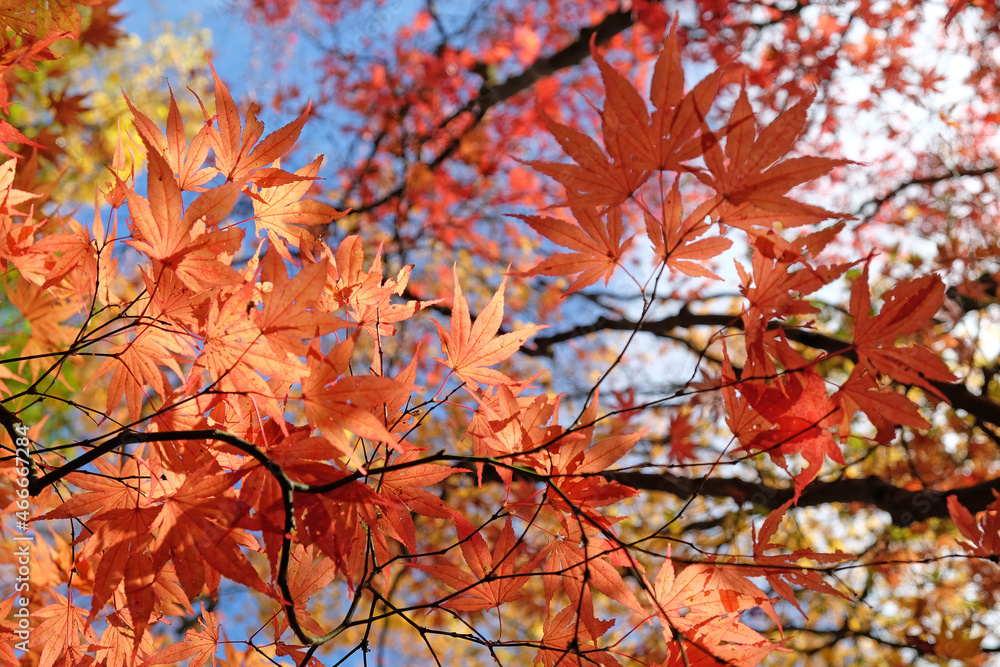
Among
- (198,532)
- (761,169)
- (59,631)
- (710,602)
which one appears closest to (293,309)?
(198,532)

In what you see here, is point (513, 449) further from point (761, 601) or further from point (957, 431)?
point (957, 431)

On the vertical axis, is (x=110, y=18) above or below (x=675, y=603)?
above

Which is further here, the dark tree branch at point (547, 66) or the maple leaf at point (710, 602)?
the dark tree branch at point (547, 66)

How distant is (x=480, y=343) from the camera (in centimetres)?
111

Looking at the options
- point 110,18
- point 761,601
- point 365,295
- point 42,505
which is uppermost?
point 110,18

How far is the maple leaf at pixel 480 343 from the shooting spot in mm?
1077

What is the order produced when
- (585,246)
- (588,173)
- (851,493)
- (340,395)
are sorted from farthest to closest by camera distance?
(851,493)
(585,246)
(588,173)
(340,395)

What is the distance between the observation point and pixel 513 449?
105cm

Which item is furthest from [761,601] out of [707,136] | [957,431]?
[957,431]

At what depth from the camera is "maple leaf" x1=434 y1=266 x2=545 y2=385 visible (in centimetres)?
108

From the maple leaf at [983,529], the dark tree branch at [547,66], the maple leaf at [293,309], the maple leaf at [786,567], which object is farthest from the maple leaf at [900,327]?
the dark tree branch at [547,66]

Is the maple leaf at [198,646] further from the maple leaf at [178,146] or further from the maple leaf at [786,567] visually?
the maple leaf at [786,567]

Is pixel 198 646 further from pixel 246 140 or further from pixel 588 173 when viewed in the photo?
pixel 588 173

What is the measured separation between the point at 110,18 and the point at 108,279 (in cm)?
215
